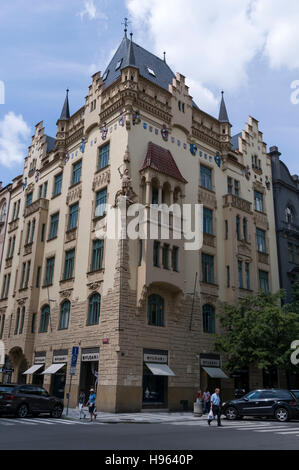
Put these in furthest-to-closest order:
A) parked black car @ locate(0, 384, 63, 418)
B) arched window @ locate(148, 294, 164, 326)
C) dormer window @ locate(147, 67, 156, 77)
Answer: dormer window @ locate(147, 67, 156, 77)
arched window @ locate(148, 294, 164, 326)
parked black car @ locate(0, 384, 63, 418)

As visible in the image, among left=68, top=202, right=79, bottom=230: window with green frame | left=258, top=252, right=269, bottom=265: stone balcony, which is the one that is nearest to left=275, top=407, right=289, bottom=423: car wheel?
left=258, top=252, right=269, bottom=265: stone balcony

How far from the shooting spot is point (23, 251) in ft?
134

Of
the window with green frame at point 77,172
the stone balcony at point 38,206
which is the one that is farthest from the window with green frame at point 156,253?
the stone balcony at point 38,206

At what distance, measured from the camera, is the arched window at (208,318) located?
33.7 meters

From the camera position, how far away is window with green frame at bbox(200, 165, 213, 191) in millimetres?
37656

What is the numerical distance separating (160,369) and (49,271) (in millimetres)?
14020

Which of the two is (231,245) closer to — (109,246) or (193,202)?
(193,202)

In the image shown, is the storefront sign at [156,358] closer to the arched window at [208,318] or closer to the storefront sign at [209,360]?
the storefront sign at [209,360]

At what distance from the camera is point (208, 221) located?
3681 cm

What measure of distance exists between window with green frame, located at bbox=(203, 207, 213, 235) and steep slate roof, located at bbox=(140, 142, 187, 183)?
443cm

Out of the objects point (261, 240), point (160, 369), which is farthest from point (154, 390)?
point (261, 240)

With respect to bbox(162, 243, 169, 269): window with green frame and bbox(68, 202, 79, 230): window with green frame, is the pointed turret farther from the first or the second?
bbox(162, 243, 169, 269): window with green frame
